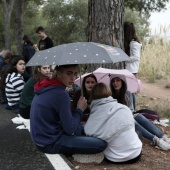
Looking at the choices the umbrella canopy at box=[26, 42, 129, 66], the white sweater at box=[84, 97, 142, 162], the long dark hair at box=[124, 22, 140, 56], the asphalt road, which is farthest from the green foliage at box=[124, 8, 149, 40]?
the umbrella canopy at box=[26, 42, 129, 66]

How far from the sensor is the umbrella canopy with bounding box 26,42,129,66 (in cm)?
341

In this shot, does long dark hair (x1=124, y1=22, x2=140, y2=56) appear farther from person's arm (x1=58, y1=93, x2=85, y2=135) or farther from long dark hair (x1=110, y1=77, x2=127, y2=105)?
person's arm (x1=58, y1=93, x2=85, y2=135)

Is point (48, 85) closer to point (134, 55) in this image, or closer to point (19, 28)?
point (134, 55)

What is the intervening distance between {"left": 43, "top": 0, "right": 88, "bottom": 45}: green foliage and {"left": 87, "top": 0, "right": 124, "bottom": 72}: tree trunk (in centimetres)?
1194

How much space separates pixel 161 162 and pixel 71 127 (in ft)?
4.26

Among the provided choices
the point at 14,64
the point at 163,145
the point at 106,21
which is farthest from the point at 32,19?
the point at 163,145

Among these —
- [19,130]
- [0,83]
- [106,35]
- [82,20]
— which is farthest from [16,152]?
[82,20]

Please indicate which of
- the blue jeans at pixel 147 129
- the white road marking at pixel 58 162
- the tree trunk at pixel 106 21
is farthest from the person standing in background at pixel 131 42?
the white road marking at pixel 58 162

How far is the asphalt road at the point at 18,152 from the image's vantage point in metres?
4.18

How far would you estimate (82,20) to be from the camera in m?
18.1

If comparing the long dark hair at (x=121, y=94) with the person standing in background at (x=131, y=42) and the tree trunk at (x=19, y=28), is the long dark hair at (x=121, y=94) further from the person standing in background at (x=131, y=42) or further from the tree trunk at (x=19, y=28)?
the tree trunk at (x=19, y=28)

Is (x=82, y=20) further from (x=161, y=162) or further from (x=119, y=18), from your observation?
(x=161, y=162)

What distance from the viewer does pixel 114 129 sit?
3.97 m

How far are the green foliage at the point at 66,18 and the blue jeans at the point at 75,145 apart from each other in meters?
13.9
